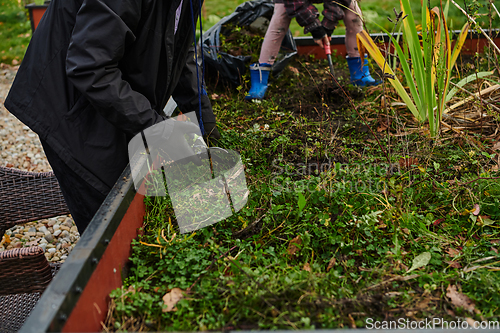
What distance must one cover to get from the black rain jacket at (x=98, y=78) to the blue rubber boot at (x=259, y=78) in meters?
1.39

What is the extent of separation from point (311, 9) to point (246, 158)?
154 centimetres

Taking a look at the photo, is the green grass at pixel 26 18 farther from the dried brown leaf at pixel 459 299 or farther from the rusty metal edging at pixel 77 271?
the rusty metal edging at pixel 77 271

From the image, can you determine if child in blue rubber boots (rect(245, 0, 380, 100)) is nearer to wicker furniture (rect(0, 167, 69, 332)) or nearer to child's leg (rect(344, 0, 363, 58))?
child's leg (rect(344, 0, 363, 58))

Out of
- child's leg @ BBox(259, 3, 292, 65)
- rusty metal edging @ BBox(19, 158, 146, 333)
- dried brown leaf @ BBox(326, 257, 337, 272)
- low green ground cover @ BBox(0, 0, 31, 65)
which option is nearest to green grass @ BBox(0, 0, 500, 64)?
low green ground cover @ BBox(0, 0, 31, 65)

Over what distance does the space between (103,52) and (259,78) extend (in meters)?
1.95

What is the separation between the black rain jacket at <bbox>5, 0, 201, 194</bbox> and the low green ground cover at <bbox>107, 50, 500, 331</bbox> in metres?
0.35

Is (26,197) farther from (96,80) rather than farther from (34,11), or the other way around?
(34,11)

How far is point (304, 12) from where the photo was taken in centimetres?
297

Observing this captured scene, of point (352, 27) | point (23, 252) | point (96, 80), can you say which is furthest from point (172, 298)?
point (352, 27)

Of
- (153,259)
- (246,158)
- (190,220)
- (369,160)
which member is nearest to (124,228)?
(153,259)

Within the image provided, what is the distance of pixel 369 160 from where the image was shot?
2.03 meters

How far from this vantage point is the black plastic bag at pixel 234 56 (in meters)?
3.35

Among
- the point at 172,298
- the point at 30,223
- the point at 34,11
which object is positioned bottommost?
the point at 30,223

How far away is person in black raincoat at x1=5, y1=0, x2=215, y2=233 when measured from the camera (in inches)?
54.8
